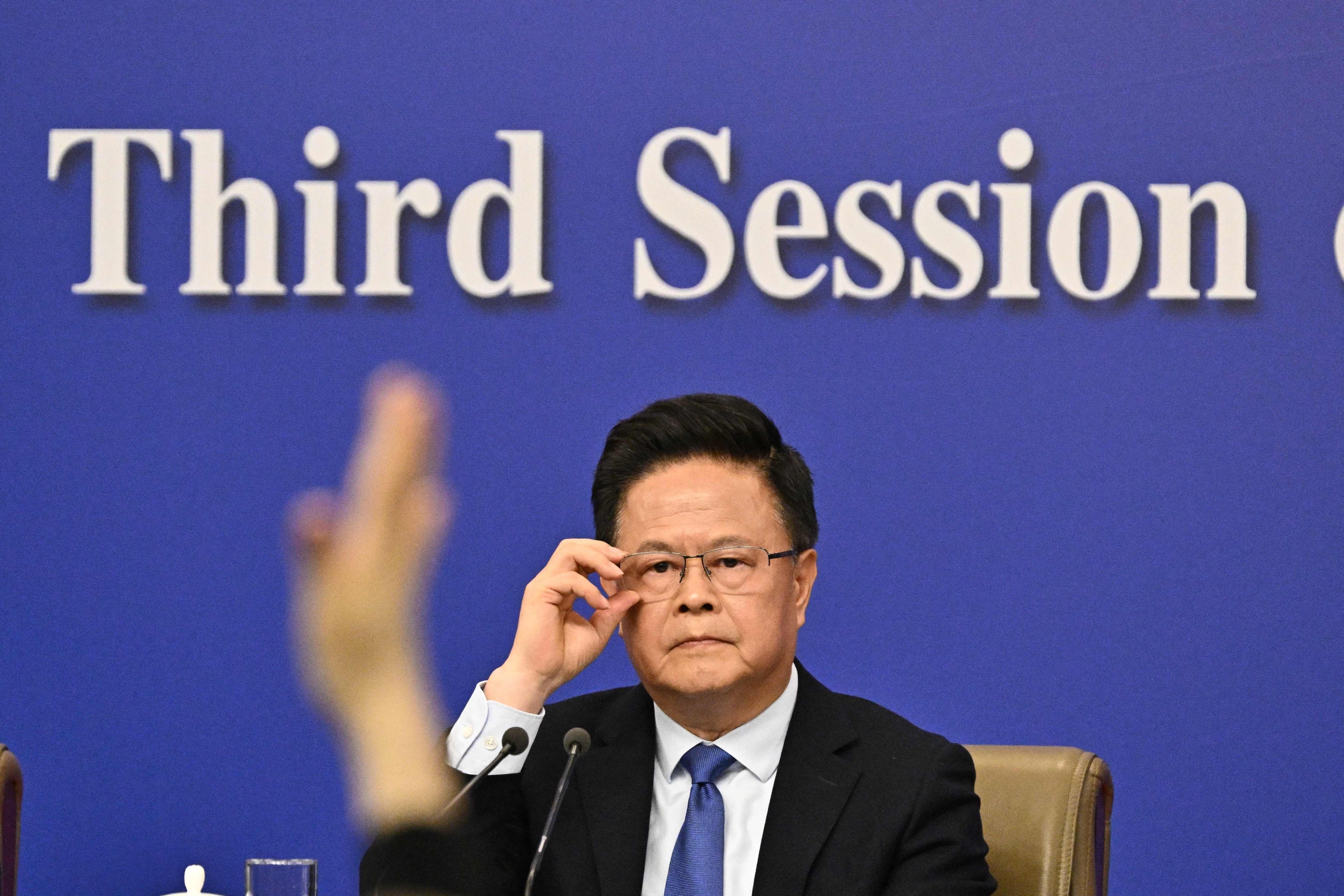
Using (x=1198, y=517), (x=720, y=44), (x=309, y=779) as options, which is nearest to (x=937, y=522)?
(x=1198, y=517)

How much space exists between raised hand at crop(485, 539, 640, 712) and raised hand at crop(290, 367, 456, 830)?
32.2 inches

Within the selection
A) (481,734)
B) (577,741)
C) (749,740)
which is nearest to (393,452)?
(577,741)

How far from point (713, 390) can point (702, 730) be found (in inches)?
42.9

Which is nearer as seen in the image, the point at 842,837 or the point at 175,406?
the point at 842,837

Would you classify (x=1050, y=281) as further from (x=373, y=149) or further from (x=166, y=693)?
(x=166, y=693)

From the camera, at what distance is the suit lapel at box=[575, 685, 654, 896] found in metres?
2.02

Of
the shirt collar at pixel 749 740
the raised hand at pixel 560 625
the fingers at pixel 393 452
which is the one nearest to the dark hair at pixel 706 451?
the raised hand at pixel 560 625

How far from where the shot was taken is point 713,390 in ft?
10.2

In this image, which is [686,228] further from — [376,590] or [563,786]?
[376,590]

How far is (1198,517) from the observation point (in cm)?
305

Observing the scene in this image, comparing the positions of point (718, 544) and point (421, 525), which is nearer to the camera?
point (421, 525)

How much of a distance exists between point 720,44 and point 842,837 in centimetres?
172

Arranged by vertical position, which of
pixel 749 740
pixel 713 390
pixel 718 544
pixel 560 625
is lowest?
pixel 749 740

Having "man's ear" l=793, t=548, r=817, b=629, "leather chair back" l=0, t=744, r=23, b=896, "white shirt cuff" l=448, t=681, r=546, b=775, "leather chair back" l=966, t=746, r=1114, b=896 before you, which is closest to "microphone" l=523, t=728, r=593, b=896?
"white shirt cuff" l=448, t=681, r=546, b=775
